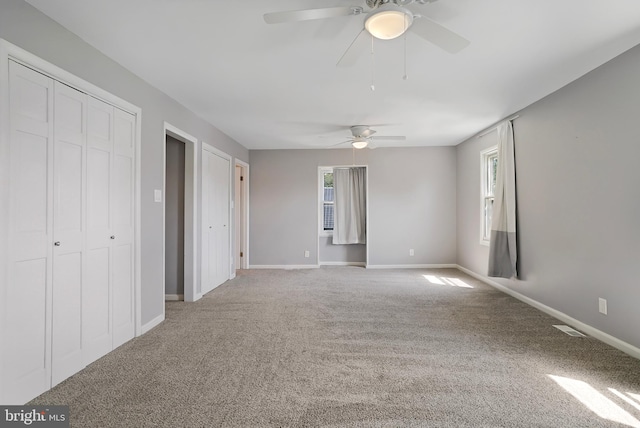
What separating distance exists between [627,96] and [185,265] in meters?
4.74

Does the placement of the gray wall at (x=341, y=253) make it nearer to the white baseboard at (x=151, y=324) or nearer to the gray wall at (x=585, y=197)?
the gray wall at (x=585, y=197)

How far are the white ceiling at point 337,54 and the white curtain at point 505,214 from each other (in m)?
0.46

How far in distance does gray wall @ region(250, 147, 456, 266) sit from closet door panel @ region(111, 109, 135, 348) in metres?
3.48

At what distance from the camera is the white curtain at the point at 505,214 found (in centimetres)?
383

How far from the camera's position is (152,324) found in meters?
2.98

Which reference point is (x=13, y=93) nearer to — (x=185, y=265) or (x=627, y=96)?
(x=185, y=265)

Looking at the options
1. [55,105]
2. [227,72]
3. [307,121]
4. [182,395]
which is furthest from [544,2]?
[182,395]

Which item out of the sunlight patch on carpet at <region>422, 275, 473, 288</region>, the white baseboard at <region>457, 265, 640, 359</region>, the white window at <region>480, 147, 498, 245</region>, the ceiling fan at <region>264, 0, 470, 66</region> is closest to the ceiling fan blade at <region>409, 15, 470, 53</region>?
the ceiling fan at <region>264, 0, 470, 66</region>

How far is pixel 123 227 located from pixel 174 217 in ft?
4.50

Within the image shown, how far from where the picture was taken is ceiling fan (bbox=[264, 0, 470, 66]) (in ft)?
4.94

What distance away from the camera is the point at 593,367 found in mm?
2184

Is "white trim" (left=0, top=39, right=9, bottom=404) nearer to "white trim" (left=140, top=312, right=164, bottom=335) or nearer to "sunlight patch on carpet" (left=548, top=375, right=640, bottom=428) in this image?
"white trim" (left=140, top=312, right=164, bottom=335)

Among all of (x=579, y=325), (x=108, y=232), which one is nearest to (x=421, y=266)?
(x=579, y=325)

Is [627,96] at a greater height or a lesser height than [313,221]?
greater
